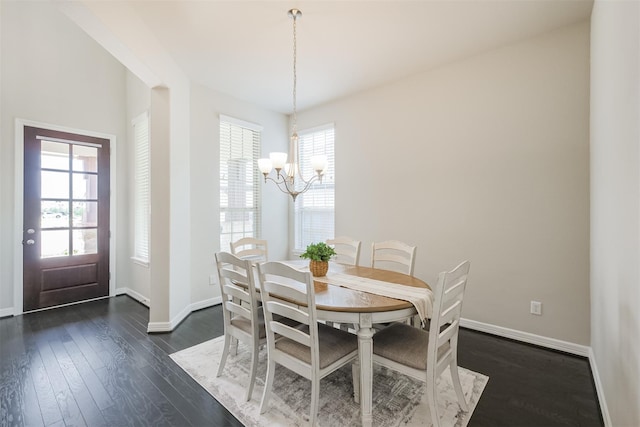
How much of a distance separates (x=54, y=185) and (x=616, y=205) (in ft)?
18.6

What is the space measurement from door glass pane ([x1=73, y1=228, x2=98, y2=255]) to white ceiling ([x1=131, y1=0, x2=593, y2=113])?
2.67 m

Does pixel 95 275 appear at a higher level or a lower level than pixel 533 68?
lower

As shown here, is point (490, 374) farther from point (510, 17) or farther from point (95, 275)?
point (95, 275)

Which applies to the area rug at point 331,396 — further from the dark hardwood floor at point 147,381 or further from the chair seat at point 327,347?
the chair seat at point 327,347

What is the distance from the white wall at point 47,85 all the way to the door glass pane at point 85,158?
0.28 m

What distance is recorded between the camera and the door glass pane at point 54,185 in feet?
12.5

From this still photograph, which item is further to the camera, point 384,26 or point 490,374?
point 384,26

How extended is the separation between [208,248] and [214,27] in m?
2.57

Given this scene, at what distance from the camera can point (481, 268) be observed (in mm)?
3055

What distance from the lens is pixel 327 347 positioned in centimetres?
186

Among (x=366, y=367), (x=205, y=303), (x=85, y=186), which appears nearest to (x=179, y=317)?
(x=205, y=303)

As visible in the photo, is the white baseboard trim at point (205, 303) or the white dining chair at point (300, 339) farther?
the white baseboard trim at point (205, 303)

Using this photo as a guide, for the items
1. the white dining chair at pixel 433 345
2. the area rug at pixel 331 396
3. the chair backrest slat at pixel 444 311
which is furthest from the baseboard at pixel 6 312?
the chair backrest slat at pixel 444 311

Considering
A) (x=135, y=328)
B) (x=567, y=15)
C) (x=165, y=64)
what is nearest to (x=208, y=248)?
(x=135, y=328)
